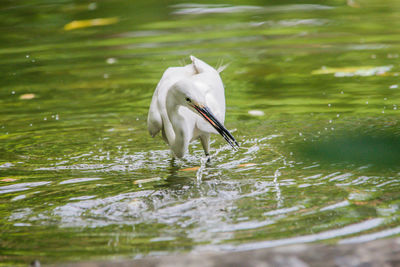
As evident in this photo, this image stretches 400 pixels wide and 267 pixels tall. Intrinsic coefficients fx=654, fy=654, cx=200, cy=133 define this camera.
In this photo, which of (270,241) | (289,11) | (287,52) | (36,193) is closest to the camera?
(270,241)

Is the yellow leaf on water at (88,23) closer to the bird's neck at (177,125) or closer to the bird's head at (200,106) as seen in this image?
the bird's neck at (177,125)

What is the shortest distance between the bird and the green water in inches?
7.6

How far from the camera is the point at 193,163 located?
189 inches

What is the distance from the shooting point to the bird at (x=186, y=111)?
4.40 meters

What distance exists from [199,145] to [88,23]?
598 centimetres

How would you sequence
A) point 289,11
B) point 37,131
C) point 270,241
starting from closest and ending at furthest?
1. point 270,241
2. point 37,131
3. point 289,11

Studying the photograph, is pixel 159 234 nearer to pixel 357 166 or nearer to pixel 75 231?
pixel 75 231

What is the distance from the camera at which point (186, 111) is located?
4770mm

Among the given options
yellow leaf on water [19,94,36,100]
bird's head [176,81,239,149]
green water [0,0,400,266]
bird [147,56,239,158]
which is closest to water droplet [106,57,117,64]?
green water [0,0,400,266]

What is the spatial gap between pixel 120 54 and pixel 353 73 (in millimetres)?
3313

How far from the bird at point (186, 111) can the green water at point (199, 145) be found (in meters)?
0.19

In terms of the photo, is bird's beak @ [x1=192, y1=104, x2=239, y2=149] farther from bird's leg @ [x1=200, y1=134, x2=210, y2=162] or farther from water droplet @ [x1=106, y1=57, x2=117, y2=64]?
water droplet @ [x1=106, y1=57, x2=117, y2=64]

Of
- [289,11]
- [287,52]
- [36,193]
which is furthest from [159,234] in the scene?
[289,11]

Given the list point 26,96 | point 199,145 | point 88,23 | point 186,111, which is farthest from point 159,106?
point 88,23
